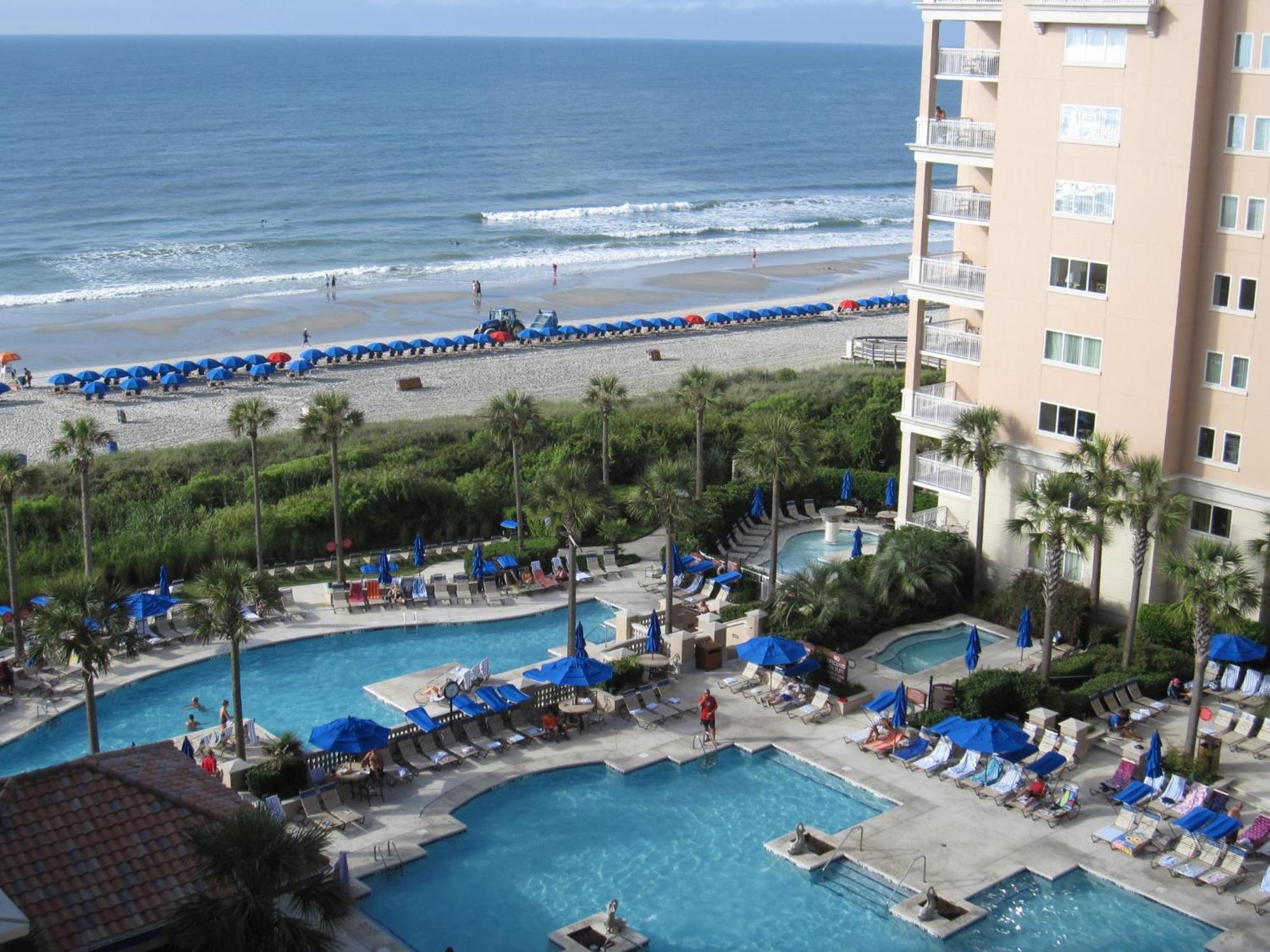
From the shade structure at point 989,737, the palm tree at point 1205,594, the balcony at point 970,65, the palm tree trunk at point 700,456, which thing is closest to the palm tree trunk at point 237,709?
the shade structure at point 989,737

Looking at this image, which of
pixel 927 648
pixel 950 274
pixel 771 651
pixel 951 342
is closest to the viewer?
pixel 771 651

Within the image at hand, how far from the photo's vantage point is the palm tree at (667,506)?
3209 centimetres

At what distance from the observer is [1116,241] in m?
32.2

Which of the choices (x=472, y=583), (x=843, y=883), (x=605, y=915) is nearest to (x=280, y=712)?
(x=472, y=583)

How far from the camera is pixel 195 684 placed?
31.3 m

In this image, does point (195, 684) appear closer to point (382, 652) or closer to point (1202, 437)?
point (382, 652)

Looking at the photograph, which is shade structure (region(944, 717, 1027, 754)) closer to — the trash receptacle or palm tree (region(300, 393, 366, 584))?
the trash receptacle

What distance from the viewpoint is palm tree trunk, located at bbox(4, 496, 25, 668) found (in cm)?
3144

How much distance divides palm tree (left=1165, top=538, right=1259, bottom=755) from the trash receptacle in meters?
9.53

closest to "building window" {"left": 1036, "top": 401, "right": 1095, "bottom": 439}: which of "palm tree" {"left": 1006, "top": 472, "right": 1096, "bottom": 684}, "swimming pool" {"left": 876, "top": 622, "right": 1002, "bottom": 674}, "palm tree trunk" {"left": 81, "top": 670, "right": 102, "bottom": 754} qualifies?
"palm tree" {"left": 1006, "top": 472, "right": 1096, "bottom": 684}

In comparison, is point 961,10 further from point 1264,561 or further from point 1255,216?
point 1264,561

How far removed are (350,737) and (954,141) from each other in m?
21.5

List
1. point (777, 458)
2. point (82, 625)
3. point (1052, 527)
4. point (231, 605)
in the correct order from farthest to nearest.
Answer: point (777, 458) < point (1052, 527) < point (231, 605) < point (82, 625)

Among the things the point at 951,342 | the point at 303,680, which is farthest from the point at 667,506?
the point at 951,342
